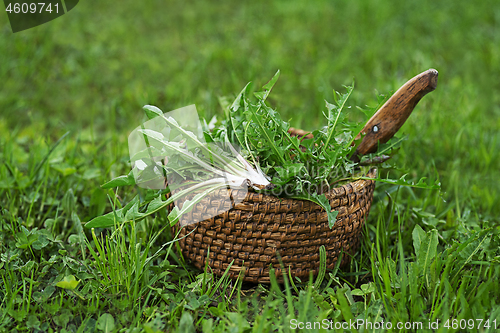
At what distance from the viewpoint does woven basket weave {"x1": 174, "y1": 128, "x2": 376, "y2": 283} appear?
1.36 metres

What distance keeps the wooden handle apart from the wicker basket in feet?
0.62

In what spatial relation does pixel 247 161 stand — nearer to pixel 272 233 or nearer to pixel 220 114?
pixel 272 233

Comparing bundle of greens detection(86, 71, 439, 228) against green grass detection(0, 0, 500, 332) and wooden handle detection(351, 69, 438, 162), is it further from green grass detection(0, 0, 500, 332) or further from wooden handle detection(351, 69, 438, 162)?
green grass detection(0, 0, 500, 332)

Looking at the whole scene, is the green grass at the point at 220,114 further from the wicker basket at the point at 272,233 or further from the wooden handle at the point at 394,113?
the wooden handle at the point at 394,113

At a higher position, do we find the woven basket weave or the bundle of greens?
the bundle of greens

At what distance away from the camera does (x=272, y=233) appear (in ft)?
4.57

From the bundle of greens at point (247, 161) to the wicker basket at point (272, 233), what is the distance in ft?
0.17

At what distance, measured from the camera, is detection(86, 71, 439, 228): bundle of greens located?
54.1 inches

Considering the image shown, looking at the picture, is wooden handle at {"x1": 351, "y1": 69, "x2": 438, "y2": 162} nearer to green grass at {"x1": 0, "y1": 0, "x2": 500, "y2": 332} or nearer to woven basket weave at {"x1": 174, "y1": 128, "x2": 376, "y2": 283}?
woven basket weave at {"x1": 174, "y1": 128, "x2": 376, "y2": 283}

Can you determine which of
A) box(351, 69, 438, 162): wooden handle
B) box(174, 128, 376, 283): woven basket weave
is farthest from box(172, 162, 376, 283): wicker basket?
box(351, 69, 438, 162): wooden handle

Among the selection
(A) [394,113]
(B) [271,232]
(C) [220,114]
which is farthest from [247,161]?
(C) [220,114]

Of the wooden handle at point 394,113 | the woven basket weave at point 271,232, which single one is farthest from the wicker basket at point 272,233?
the wooden handle at point 394,113

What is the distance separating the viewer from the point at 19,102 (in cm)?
295

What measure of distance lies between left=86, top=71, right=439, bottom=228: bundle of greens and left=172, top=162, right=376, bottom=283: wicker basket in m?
0.05
